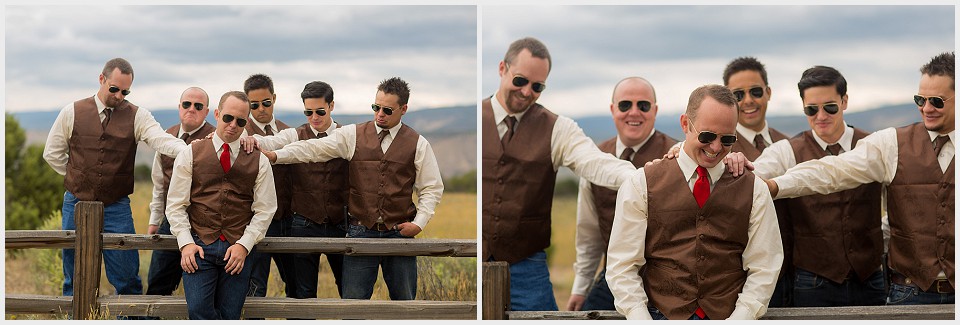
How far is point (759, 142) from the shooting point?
5.69m

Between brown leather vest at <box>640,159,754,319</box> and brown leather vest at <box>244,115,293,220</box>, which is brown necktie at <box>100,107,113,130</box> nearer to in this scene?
brown leather vest at <box>244,115,293,220</box>

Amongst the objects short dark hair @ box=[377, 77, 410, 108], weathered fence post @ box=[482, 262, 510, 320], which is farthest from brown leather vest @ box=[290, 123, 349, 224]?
weathered fence post @ box=[482, 262, 510, 320]

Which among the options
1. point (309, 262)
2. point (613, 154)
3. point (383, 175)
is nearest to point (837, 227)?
point (613, 154)

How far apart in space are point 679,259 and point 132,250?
3729 millimetres

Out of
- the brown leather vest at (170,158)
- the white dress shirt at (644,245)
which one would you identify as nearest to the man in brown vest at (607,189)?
the white dress shirt at (644,245)

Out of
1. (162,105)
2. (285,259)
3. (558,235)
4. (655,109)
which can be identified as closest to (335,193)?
(285,259)

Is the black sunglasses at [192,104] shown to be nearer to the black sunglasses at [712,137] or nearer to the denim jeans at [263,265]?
the denim jeans at [263,265]

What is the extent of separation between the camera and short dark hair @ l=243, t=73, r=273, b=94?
6.21m

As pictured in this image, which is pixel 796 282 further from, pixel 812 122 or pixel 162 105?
pixel 162 105

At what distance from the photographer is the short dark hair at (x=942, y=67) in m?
5.37

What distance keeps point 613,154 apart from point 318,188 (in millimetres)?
1927

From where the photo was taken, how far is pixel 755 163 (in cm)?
541

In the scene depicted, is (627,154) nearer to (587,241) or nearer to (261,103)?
(587,241)

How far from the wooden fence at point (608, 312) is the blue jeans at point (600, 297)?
579 mm
